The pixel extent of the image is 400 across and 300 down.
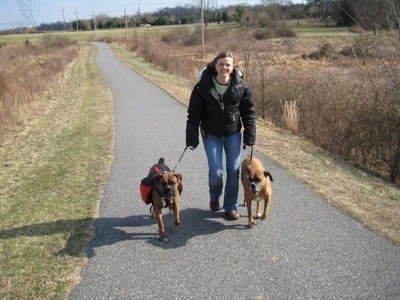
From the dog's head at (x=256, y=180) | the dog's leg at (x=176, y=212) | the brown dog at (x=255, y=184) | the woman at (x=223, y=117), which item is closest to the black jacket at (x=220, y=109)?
the woman at (x=223, y=117)

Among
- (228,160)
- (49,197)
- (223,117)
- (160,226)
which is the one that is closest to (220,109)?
(223,117)

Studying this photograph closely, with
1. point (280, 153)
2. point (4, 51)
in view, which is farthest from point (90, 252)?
point (4, 51)

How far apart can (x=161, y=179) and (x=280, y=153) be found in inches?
176

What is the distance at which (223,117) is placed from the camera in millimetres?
4840

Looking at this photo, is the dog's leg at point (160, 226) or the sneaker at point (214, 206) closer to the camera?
the dog's leg at point (160, 226)

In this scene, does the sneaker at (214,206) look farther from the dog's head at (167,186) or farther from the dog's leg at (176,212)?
the dog's head at (167,186)

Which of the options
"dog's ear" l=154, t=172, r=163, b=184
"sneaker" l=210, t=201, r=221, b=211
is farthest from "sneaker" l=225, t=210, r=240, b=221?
"dog's ear" l=154, t=172, r=163, b=184

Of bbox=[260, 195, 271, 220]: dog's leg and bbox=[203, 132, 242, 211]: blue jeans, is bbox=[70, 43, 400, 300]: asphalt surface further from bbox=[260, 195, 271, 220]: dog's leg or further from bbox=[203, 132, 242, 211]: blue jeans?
bbox=[203, 132, 242, 211]: blue jeans

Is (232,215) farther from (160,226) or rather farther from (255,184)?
(160,226)

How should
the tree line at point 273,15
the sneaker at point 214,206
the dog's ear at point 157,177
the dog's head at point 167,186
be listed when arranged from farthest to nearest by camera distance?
the tree line at point 273,15
the sneaker at point 214,206
the dog's ear at point 157,177
the dog's head at point 167,186

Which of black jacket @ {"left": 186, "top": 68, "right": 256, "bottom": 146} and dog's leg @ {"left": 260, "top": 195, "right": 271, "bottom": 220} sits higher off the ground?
black jacket @ {"left": 186, "top": 68, "right": 256, "bottom": 146}

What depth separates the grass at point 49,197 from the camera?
3.97 metres

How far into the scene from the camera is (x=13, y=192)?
6797 millimetres

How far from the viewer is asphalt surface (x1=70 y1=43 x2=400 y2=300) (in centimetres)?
368
